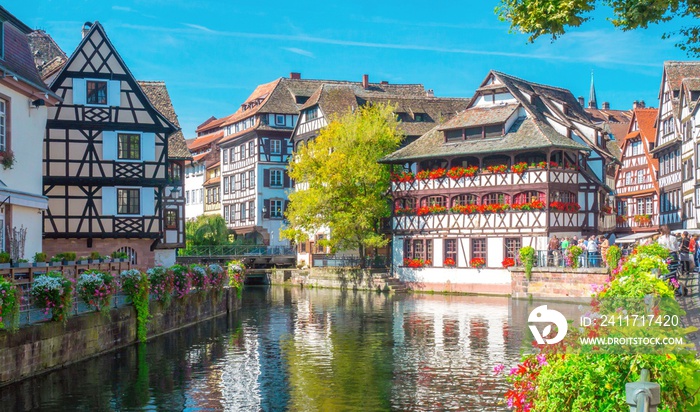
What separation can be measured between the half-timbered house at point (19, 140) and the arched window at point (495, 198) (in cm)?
2700

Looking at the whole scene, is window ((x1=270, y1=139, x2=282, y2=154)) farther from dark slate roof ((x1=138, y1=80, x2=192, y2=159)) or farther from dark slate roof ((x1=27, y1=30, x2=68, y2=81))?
dark slate roof ((x1=27, y1=30, x2=68, y2=81))

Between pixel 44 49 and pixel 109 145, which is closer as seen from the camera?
pixel 109 145

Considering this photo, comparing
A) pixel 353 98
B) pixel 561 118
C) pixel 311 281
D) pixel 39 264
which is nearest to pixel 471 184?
pixel 561 118

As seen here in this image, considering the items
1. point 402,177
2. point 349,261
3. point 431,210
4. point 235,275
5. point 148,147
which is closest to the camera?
point 235,275

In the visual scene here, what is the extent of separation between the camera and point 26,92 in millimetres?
27734

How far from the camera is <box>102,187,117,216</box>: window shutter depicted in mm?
40906

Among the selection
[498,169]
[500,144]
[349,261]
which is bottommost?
[349,261]

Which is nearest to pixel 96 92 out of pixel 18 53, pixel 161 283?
Answer: pixel 18 53

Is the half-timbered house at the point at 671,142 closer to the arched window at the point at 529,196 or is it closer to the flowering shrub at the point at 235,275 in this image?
the arched window at the point at 529,196

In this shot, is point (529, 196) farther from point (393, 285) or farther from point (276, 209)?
point (276, 209)

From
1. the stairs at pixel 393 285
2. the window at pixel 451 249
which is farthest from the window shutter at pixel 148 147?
the window at pixel 451 249

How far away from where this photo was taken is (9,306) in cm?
1641

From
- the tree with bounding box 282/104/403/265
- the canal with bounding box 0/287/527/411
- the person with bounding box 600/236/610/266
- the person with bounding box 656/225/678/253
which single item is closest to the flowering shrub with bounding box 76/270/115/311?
the canal with bounding box 0/287/527/411

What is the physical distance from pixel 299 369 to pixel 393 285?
31997mm
